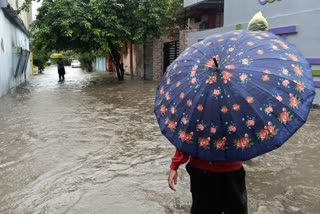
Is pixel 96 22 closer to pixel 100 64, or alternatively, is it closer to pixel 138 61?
pixel 138 61

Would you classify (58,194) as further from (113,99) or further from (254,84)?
(113,99)

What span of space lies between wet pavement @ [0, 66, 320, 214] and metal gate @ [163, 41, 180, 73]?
943 cm

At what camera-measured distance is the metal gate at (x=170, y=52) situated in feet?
51.8

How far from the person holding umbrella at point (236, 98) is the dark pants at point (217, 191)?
0.28 ft

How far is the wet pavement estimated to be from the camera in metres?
3.17

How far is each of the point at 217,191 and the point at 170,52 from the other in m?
15.0

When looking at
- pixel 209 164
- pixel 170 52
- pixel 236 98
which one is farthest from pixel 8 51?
pixel 236 98

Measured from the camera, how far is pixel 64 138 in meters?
5.65

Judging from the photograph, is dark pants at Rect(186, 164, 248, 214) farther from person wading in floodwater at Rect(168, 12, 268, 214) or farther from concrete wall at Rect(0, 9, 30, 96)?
concrete wall at Rect(0, 9, 30, 96)

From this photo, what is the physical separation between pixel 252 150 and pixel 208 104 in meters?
0.32

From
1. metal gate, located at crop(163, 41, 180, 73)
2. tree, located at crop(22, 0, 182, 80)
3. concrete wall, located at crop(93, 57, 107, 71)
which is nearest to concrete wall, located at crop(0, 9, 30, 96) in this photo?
tree, located at crop(22, 0, 182, 80)

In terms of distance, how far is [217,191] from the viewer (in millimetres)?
1954

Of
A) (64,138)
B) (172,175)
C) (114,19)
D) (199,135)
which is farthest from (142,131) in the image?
(114,19)

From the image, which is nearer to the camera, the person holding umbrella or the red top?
the person holding umbrella
